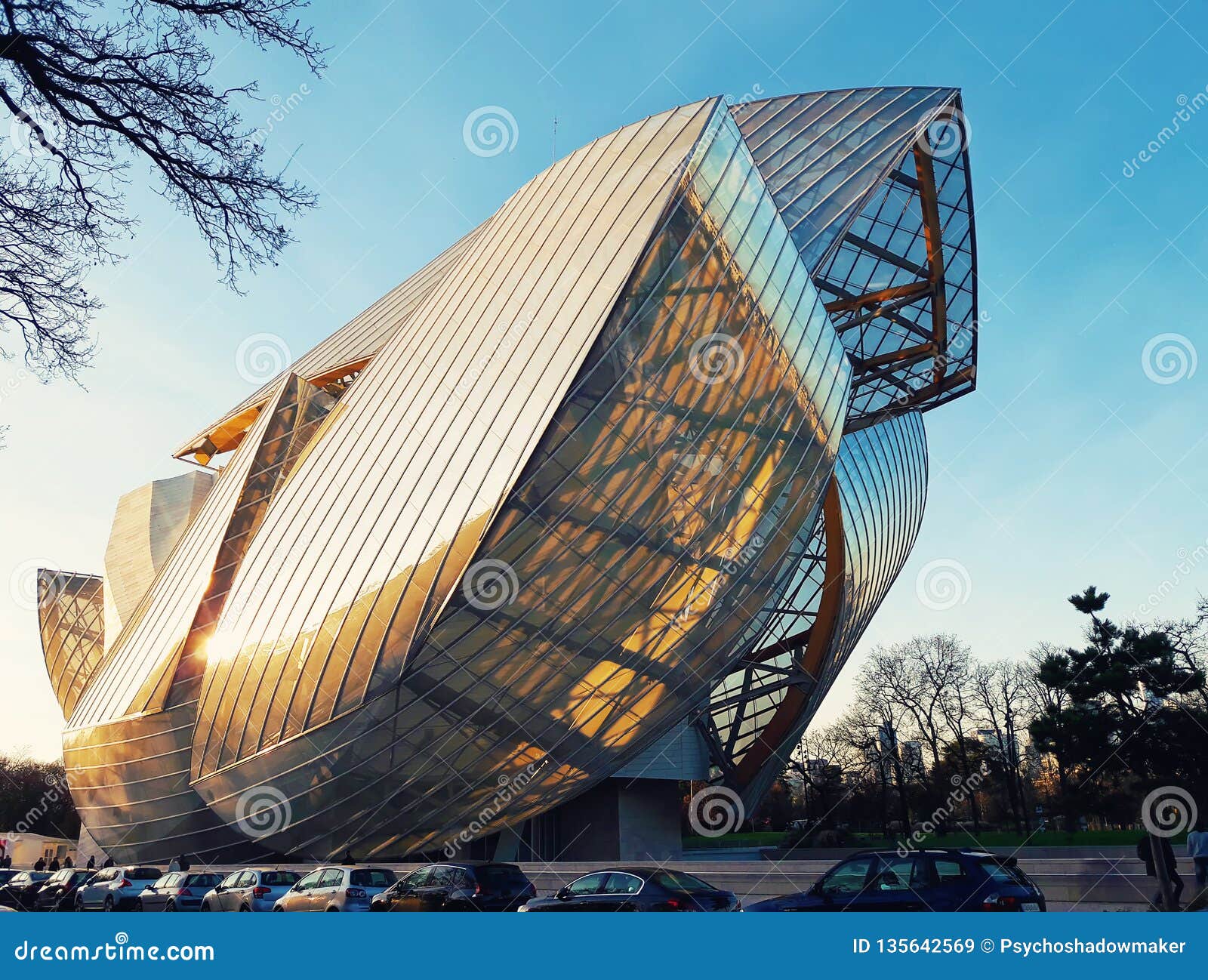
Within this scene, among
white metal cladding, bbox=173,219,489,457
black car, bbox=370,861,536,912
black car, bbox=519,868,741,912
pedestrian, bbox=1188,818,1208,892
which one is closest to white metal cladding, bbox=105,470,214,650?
white metal cladding, bbox=173,219,489,457

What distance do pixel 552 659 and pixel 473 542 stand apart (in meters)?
4.25

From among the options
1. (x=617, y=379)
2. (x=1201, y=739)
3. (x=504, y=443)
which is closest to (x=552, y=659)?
(x=504, y=443)

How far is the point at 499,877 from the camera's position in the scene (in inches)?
635

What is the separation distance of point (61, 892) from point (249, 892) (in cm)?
966

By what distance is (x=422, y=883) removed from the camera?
1623cm

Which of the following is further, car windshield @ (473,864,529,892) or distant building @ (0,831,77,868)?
distant building @ (0,831,77,868)

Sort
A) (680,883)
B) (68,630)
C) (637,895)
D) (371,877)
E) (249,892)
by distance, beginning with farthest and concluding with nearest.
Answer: (68,630) < (249,892) < (371,877) < (680,883) < (637,895)

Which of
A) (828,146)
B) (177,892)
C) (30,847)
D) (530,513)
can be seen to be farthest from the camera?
(30,847)

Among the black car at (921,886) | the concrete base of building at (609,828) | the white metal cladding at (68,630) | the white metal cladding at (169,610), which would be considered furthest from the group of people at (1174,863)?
the white metal cladding at (68,630)

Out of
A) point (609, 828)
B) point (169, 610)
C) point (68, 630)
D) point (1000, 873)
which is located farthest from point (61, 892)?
point (68, 630)

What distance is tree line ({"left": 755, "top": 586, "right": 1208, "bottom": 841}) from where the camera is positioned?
36844 millimetres

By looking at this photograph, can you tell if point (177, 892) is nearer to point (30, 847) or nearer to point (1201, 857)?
point (1201, 857)

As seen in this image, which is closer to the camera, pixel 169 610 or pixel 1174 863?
pixel 1174 863

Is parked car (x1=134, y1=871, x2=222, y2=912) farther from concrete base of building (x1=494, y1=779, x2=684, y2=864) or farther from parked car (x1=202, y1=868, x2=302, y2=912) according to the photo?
concrete base of building (x1=494, y1=779, x2=684, y2=864)
